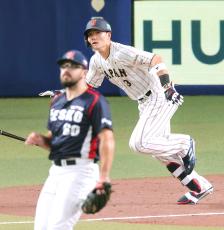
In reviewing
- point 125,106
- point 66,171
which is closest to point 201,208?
point 66,171

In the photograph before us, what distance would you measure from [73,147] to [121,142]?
7.44 m

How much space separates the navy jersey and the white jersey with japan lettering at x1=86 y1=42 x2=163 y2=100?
2.89 m

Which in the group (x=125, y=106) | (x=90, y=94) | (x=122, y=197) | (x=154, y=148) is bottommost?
(x=125, y=106)

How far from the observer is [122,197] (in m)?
11.1

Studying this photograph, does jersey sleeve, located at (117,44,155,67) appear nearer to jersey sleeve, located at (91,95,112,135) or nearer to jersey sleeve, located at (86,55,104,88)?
jersey sleeve, located at (86,55,104,88)

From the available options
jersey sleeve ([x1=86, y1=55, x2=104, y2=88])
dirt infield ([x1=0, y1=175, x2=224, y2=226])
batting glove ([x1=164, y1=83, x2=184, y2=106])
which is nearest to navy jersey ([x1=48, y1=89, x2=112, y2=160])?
dirt infield ([x1=0, y1=175, x2=224, y2=226])

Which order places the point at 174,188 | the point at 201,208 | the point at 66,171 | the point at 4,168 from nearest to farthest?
the point at 66,171 < the point at 201,208 < the point at 174,188 < the point at 4,168

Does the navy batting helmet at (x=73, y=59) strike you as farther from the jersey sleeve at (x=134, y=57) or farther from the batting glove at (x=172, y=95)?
the batting glove at (x=172, y=95)

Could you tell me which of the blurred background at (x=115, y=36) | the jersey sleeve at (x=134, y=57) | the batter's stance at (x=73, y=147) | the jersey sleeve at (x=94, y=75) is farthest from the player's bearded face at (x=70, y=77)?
the blurred background at (x=115, y=36)

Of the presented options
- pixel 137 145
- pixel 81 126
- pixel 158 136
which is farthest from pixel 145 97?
pixel 81 126

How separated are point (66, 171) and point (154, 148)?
3022mm

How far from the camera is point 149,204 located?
34.8 ft

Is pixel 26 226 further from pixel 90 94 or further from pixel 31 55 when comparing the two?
pixel 31 55

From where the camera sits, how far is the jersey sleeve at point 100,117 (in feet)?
24.5
